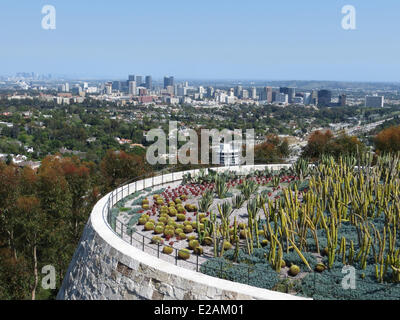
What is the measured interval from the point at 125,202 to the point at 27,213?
14.2ft

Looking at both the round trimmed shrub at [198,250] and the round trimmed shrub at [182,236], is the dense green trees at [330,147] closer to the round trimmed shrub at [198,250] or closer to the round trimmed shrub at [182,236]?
the round trimmed shrub at [182,236]

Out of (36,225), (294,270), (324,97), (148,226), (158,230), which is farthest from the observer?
(324,97)

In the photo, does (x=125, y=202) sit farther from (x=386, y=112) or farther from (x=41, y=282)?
(x=386, y=112)

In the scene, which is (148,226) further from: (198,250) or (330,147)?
(330,147)

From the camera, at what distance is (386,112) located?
420 ft

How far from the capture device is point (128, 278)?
8969 millimetres

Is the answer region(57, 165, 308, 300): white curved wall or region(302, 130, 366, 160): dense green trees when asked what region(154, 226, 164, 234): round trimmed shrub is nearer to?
region(57, 165, 308, 300): white curved wall

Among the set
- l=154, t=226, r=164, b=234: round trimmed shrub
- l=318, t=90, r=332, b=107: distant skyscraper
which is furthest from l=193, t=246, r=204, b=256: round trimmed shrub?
l=318, t=90, r=332, b=107: distant skyscraper

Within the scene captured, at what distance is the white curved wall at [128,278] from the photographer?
26.0ft

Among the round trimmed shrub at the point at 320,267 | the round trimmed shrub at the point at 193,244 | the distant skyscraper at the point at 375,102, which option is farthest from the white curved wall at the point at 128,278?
the distant skyscraper at the point at 375,102

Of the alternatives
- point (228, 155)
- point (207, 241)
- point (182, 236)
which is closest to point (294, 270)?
point (207, 241)

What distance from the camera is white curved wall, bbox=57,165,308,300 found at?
7.94 m
